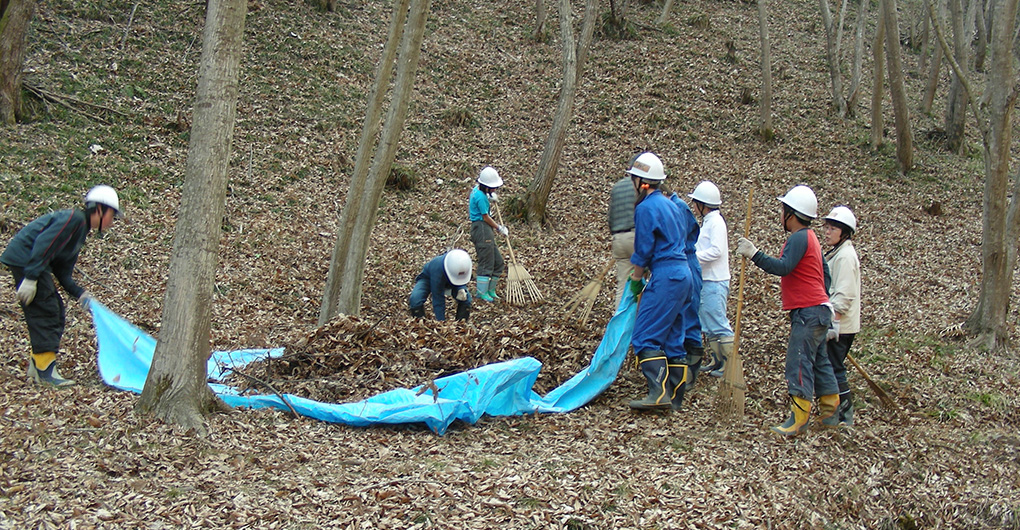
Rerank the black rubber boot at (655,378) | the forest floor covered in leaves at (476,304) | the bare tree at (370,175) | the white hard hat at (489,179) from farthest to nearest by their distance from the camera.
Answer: the white hard hat at (489,179) → the bare tree at (370,175) → the black rubber boot at (655,378) → the forest floor covered in leaves at (476,304)

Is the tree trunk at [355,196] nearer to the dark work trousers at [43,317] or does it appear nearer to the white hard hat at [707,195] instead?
the dark work trousers at [43,317]

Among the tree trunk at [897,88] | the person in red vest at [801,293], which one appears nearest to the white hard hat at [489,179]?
the person in red vest at [801,293]

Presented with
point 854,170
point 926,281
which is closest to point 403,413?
point 926,281

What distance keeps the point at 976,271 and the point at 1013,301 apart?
3.36ft

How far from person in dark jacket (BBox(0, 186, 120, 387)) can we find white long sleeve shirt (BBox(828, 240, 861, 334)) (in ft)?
18.3

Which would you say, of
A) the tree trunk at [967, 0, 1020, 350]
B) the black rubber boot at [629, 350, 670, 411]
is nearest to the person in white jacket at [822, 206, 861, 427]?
the black rubber boot at [629, 350, 670, 411]

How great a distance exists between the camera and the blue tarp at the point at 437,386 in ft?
17.0

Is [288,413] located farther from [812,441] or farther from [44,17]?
[44,17]

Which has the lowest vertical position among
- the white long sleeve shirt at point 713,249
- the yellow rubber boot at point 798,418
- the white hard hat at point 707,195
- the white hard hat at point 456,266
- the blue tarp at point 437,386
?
the blue tarp at point 437,386

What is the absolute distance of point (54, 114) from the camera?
10.5 metres

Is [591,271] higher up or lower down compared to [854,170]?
lower down

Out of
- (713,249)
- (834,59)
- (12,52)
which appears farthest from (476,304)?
(834,59)

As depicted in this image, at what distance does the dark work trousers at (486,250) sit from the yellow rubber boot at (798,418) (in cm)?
445

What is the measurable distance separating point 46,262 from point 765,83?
43.4 feet
